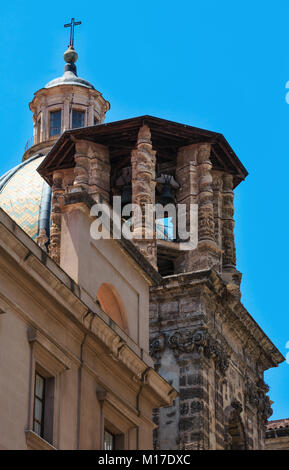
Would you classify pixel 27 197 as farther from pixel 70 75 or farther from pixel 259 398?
pixel 259 398

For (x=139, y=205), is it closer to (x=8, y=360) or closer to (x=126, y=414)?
(x=126, y=414)

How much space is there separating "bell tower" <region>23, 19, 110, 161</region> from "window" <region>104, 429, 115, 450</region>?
4135cm

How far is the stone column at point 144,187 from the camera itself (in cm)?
3584

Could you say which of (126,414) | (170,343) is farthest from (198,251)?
(126,414)

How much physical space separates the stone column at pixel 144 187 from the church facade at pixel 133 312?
41 mm

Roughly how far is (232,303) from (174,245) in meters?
2.25

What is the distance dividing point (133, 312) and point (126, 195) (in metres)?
12.0

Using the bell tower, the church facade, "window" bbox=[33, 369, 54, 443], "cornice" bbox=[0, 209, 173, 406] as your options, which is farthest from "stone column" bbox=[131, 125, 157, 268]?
the bell tower

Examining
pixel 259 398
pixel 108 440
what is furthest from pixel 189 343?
pixel 108 440

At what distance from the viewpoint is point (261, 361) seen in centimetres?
3878

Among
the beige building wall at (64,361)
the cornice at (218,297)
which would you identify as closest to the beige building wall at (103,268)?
the beige building wall at (64,361)

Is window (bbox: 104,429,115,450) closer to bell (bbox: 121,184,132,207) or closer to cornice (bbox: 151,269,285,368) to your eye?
cornice (bbox: 151,269,285,368)

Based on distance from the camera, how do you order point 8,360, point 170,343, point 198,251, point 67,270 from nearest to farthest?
point 8,360 → point 67,270 → point 170,343 → point 198,251

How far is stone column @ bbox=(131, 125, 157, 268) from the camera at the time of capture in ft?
118
